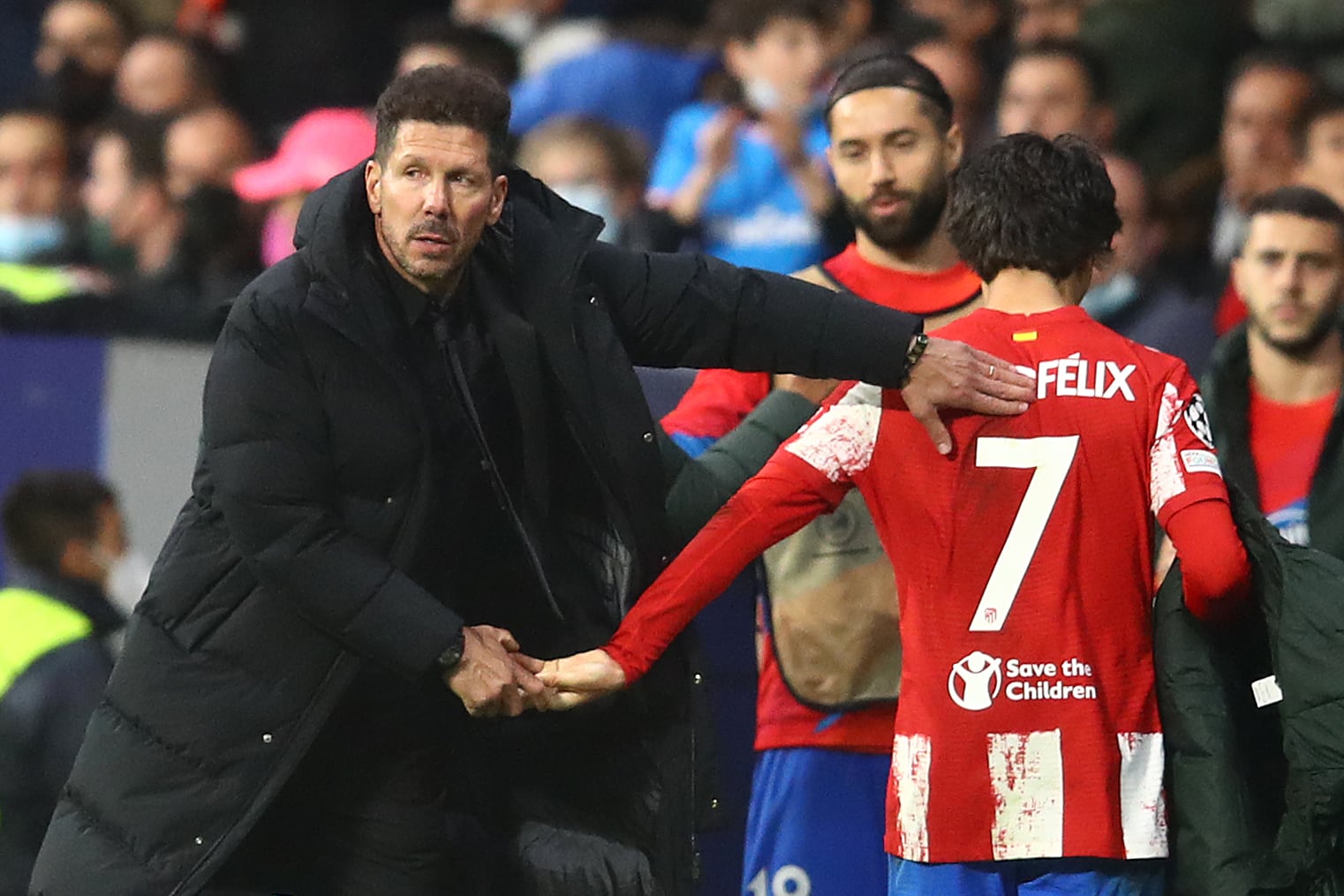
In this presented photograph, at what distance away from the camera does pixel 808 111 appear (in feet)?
27.3

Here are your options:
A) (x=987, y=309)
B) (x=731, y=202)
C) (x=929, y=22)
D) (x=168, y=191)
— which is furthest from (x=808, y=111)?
(x=987, y=309)

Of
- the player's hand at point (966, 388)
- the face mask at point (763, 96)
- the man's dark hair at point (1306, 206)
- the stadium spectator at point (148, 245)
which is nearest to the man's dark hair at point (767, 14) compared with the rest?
the face mask at point (763, 96)

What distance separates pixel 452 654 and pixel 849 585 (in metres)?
1.14

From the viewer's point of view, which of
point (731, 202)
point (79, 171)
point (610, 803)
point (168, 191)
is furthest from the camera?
point (79, 171)

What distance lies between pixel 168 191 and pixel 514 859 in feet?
18.6

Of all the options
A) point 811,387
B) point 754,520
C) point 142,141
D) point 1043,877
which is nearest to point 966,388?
point 754,520

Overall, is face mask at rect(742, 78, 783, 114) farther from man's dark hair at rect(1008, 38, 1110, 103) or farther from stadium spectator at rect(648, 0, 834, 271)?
man's dark hair at rect(1008, 38, 1110, 103)

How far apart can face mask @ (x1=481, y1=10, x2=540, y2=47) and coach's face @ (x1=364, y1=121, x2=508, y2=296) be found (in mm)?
5612

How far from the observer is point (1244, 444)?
6.30 meters

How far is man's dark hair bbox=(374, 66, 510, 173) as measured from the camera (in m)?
4.50

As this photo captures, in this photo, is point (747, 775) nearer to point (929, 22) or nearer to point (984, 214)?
point (984, 214)

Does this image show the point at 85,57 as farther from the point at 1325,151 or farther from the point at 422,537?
the point at 422,537

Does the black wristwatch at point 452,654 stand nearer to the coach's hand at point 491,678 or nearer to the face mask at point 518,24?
the coach's hand at point 491,678

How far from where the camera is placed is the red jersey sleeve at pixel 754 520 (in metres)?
4.54
